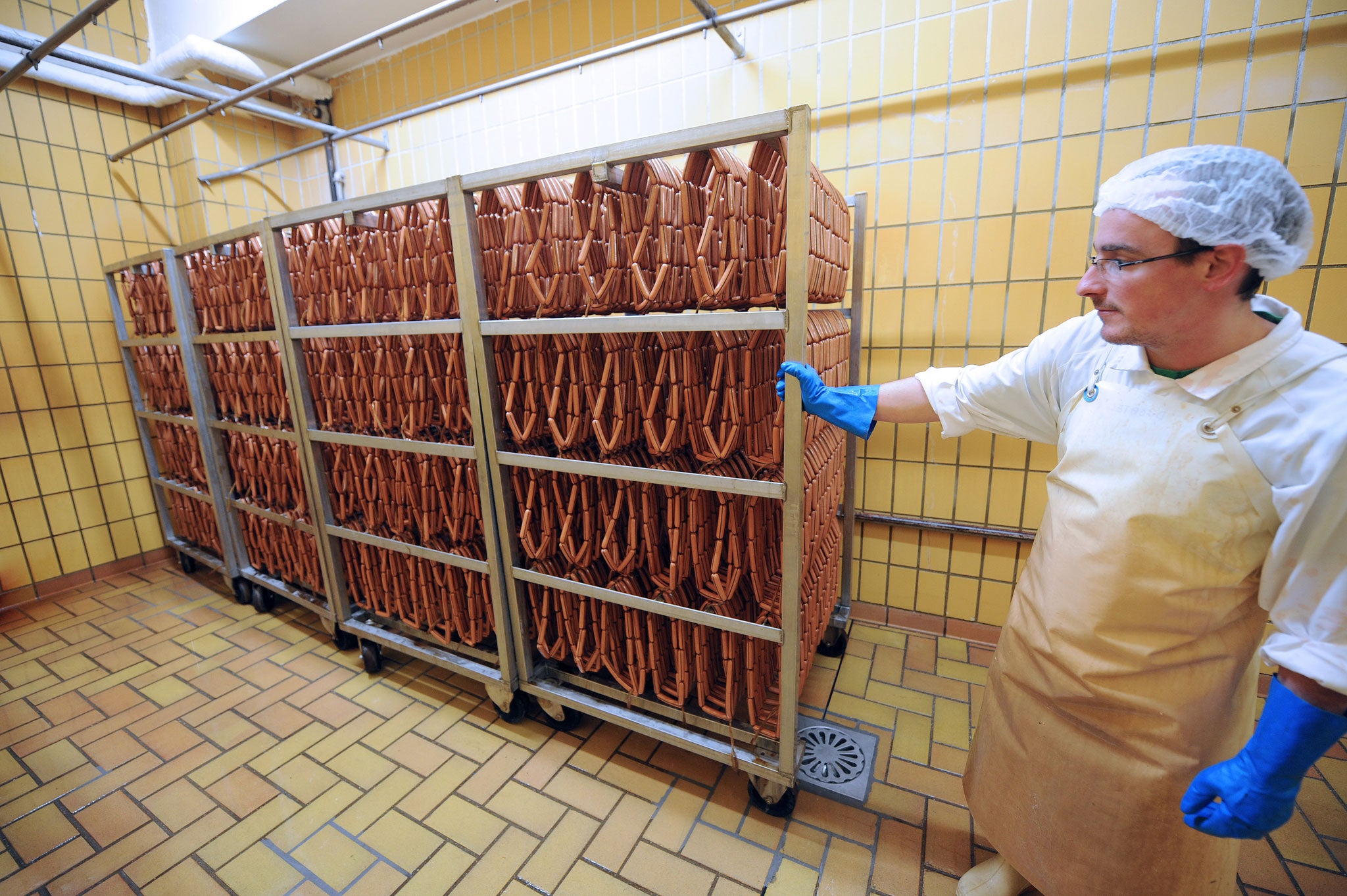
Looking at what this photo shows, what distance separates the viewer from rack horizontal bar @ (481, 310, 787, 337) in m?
1.64

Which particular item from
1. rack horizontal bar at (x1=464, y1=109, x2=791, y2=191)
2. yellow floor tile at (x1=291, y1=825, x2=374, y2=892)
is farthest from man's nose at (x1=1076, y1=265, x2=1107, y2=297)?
yellow floor tile at (x1=291, y1=825, x2=374, y2=892)

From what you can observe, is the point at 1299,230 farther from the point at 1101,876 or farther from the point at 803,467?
the point at 1101,876

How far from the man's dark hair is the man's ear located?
18 millimetres

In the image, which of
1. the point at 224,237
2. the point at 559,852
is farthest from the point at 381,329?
the point at 559,852

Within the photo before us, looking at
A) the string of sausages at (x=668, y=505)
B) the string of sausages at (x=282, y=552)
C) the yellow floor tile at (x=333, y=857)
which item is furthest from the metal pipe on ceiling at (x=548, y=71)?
the yellow floor tile at (x=333, y=857)

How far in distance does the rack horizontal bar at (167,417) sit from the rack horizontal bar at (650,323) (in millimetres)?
3051

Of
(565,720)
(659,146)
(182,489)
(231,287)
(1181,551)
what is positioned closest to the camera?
(1181,551)

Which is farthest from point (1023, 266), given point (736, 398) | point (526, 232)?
point (526, 232)

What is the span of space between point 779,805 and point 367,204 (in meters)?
2.99

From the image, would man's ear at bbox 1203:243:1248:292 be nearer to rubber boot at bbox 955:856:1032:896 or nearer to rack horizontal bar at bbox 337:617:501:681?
rubber boot at bbox 955:856:1032:896

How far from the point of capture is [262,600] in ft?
11.9

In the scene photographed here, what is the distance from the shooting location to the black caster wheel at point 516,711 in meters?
2.54

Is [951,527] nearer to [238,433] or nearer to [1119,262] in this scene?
[1119,262]

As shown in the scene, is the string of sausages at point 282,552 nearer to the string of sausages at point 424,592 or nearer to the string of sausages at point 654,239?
the string of sausages at point 424,592
